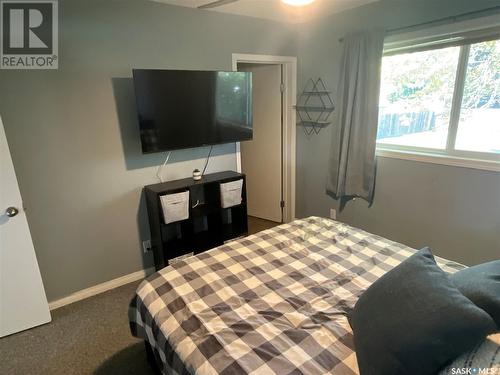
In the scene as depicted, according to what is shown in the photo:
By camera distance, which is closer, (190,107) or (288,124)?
(190,107)

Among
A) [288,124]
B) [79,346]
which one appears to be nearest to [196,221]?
[79,346]

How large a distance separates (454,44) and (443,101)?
16.4 inches

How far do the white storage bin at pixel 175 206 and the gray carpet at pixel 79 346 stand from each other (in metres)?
0.78

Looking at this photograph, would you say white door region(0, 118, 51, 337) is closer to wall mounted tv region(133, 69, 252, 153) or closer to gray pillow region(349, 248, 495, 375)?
wall mounted tv region(133, 69, 252, 153)

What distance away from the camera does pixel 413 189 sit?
8.66 feet

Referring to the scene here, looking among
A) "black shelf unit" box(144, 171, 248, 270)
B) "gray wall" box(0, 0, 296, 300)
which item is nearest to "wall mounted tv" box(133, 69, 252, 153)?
"gray wall" box(0, 0, 296, 300)

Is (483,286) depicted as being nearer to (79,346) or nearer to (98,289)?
(79,346)

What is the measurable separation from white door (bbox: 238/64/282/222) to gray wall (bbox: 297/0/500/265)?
35 centimetres

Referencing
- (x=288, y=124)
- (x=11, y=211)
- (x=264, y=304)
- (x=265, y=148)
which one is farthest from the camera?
(x=265, y=148)

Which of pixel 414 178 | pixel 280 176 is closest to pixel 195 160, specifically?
pixel 280 176

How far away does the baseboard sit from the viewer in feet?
7.80

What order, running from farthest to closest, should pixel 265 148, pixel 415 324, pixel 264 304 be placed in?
pixel 265 148 → pixel 264 304 → pixel 415 324

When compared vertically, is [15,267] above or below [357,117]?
below

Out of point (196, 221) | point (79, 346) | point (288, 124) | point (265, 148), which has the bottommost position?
point (79, 346)
